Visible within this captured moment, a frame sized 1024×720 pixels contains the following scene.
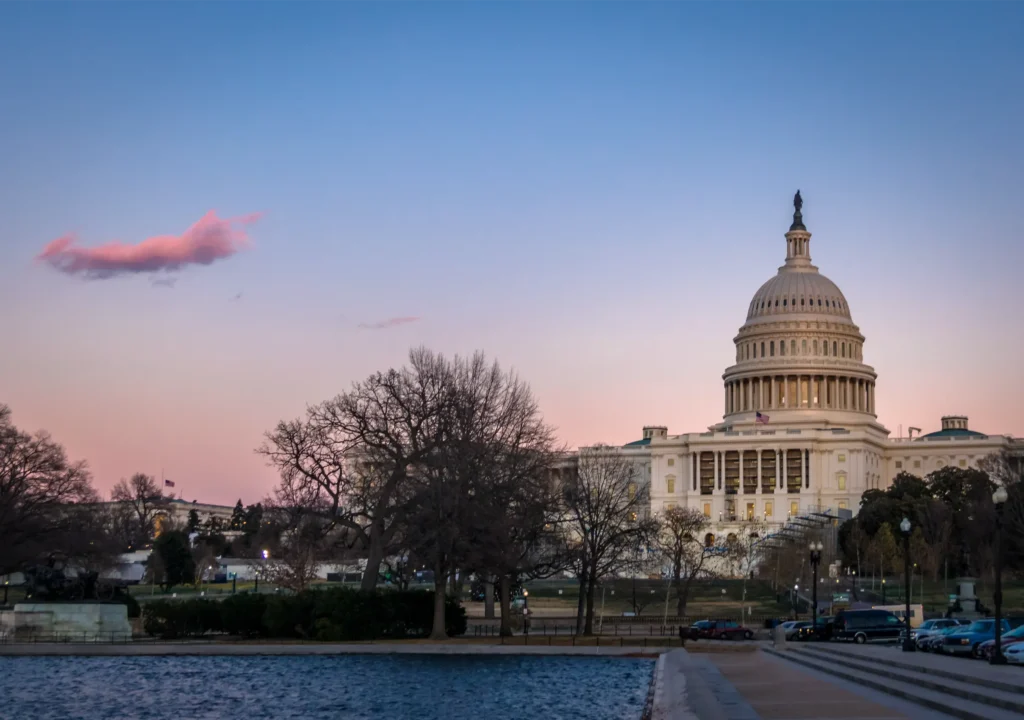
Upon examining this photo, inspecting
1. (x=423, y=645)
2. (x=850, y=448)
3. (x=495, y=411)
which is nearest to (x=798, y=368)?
(x=850, y=448)

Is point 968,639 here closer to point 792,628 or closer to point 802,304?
point 792,628

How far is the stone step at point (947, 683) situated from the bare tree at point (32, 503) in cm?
5373

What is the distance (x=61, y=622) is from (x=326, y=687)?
25.9 meters

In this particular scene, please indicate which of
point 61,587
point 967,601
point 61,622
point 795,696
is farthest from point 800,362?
point 795,696

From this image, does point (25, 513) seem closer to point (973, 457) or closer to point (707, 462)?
point (707, 462)

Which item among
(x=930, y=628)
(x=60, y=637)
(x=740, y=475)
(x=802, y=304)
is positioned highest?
(x=802, y=304)

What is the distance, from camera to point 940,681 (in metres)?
32.9

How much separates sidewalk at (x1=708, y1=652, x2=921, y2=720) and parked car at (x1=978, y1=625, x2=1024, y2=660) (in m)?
5.78

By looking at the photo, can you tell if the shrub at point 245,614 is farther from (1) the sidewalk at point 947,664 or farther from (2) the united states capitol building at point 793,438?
(2) the united states capitol building at point 793,438

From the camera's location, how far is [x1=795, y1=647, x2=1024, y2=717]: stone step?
27469 millimetres

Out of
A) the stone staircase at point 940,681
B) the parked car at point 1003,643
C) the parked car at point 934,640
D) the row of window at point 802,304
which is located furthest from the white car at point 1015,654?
the row of window at point 802,304

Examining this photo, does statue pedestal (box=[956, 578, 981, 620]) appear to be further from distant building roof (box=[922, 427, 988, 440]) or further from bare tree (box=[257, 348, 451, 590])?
distant building roof (box=[922, 427, 988, 440])

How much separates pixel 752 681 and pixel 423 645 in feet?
77.7

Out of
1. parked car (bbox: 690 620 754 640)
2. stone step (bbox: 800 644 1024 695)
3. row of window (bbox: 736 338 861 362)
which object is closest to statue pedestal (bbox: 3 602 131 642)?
parked car (bbox: 690 620 754 640)
